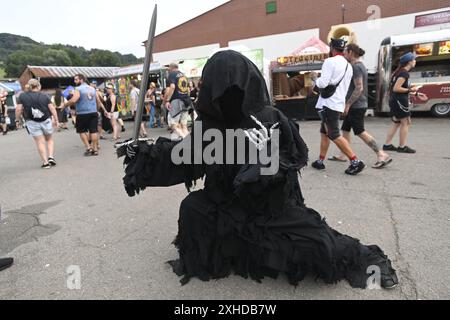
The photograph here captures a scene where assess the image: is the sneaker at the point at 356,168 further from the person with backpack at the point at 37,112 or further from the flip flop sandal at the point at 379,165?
the person with backpack at the point at 37,112

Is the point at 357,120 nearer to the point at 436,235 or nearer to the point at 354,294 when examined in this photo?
the point at 436,235

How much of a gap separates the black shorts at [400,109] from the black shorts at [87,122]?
5.91 m

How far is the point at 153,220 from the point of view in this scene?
3.56 m

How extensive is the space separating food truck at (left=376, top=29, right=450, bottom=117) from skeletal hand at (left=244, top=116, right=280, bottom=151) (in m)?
10.1

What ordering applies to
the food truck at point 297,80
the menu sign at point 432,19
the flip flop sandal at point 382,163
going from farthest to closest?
1. the menu sign at point 432,19
2. the food truck at point 297,80
3. the flip flop sandal at point 382,163

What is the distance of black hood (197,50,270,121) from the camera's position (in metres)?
2.03

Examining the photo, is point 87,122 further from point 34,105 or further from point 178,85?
point 178,85

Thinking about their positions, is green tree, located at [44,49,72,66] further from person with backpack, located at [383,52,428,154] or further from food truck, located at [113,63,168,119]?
person with backpack, located at [383,52,428,154]

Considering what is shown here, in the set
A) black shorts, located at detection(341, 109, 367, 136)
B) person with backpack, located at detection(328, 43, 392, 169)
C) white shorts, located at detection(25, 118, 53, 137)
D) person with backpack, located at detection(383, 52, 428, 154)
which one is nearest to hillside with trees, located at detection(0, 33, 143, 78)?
white shorts, located at detection(25, 118, 53, 137)

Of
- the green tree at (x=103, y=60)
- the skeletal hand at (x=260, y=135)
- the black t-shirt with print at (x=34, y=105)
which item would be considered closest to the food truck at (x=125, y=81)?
the black t-shirt with print at (x=34, y=105)

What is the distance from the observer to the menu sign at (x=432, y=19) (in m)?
17.9

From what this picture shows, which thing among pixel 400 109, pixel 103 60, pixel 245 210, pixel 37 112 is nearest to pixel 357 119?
pixel 400 109

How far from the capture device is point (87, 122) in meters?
7.05

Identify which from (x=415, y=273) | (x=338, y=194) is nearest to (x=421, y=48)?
(x=338, y=194)
